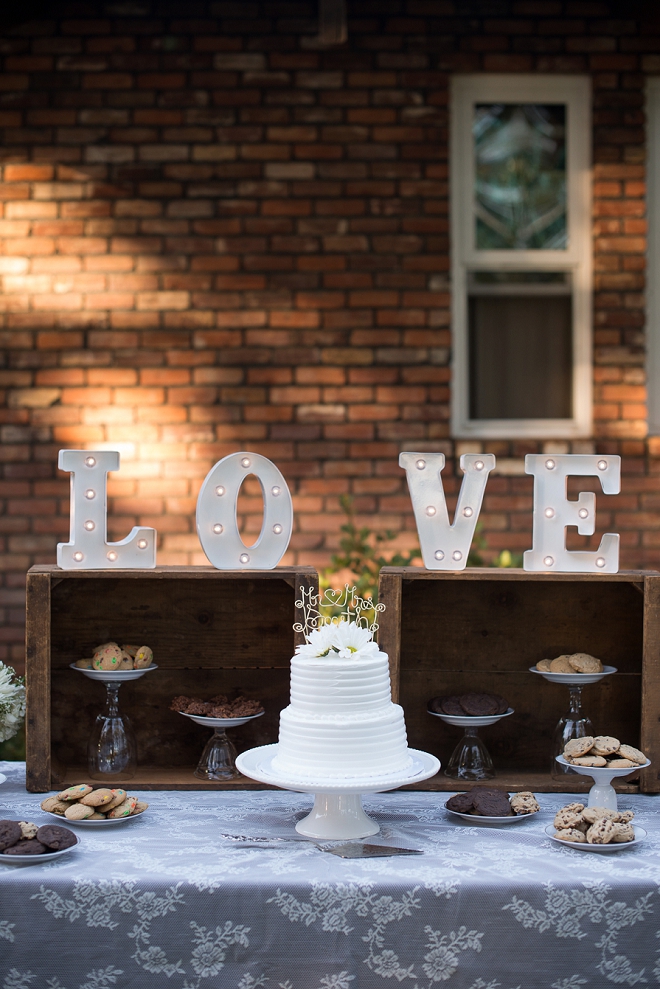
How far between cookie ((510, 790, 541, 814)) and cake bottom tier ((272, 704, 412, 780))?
286mm

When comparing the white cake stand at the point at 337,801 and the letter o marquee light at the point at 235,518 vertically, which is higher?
the letter o marquee light at the point at 235,518

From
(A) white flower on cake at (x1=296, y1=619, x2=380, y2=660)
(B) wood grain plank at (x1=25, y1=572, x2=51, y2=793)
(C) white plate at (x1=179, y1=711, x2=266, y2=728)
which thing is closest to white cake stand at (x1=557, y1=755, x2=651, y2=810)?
(A) white flower on cake at (x1=296, y1=619, x2=380, y2=660)

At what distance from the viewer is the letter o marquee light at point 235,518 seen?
6.63ft

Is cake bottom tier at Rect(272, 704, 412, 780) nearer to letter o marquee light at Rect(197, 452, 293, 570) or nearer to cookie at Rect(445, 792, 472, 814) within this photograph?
cookie at Rect(445, 792, 472, 814)

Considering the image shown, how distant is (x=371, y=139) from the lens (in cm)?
380

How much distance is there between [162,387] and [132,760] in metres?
2.02

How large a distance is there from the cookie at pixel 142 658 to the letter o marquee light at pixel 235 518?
0.88 feet

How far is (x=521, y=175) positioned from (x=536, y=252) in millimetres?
339

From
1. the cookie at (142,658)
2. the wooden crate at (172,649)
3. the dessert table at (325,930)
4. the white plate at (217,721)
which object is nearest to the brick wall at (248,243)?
the wooden crate at (172,649)

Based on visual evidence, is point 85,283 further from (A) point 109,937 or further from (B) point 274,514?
(A) point 109,937

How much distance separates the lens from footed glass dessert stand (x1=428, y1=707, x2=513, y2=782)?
2068 mm

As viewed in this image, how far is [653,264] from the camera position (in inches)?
154

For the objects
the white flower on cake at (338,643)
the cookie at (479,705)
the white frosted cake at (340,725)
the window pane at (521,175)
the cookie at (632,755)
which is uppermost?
the window pane at (521,175)

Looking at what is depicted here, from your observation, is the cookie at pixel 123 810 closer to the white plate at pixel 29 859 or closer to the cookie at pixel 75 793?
the cookie at pixel 75 793
